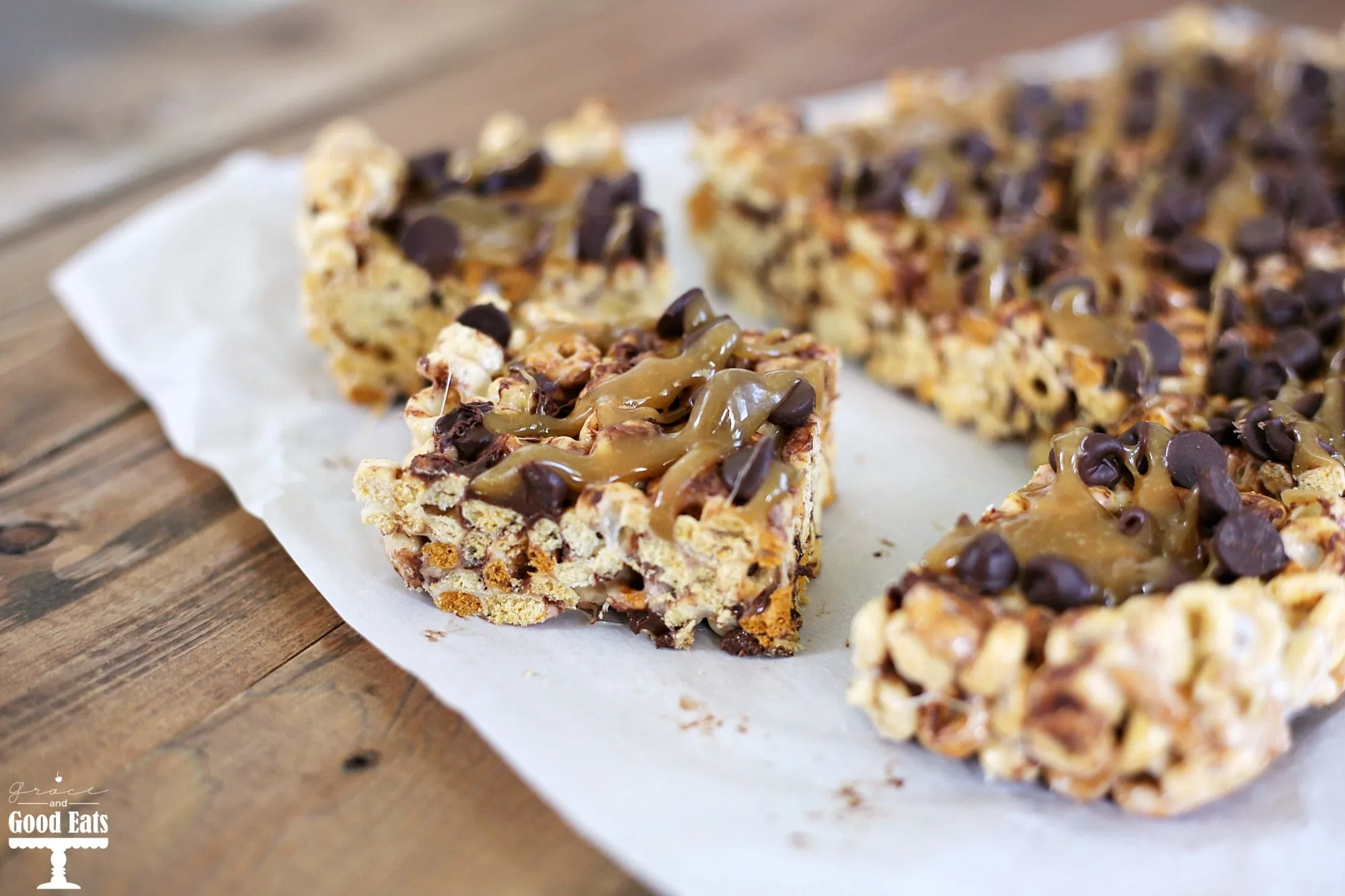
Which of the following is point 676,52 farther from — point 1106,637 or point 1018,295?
point 1106,637

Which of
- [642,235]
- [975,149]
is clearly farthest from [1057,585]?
[975,149]

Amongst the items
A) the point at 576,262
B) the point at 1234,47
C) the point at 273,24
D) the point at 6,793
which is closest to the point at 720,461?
the point at 576,262

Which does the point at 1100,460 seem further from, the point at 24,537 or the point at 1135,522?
the point at 24,537

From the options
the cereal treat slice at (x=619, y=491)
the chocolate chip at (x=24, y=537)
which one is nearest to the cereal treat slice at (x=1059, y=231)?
the cereal treat slice at (x=619, y=491)

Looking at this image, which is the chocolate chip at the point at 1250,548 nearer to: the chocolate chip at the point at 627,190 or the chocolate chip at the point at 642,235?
the chocolate chip at the point at 642,235

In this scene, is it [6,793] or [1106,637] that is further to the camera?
[6,793]

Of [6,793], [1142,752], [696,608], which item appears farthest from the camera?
[696,608]
